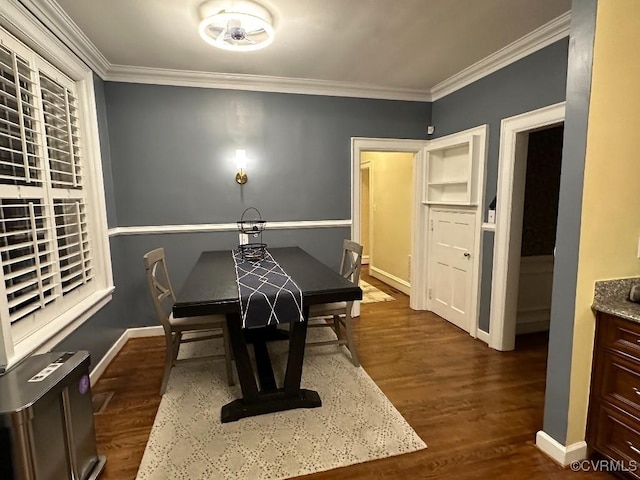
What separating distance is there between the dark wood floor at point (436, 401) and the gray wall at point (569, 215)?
335 mm

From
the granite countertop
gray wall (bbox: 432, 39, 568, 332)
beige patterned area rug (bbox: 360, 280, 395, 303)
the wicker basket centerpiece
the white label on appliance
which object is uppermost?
gray wall (bbox: 432, 39, 568, 332)

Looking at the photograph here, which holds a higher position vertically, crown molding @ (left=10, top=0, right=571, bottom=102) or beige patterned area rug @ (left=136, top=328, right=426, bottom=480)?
crown molding @ (left=10, top=0, right=571, bottom=102)

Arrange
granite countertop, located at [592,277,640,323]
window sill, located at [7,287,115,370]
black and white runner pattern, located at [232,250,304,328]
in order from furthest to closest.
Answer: black and white runner pattern, located at [232,250,304,328] < window sill, located at [7,287,115,370] < granite countertop, located at [592,277,640,323]

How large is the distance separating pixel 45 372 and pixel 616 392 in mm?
2666

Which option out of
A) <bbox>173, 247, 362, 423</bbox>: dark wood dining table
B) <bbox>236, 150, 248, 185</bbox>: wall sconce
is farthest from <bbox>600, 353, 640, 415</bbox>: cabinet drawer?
<bbox>236, 150, 248, 185</bbox>: wall sconce

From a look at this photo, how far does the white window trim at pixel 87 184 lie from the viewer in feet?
5.64


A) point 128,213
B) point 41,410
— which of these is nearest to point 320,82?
point 128,213

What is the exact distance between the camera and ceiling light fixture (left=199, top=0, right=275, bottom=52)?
2.04 metres

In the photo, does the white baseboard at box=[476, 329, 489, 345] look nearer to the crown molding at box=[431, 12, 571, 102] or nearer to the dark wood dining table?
the dark wood dining table

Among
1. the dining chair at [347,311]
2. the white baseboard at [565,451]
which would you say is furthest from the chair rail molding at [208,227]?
the white baseboard at [565,451]

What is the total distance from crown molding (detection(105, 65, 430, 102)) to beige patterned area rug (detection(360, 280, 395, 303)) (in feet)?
7.85

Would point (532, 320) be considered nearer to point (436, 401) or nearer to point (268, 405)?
point (436, 401)

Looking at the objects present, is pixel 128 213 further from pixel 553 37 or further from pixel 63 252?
pixel 553 37

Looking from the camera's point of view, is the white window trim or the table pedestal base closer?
the white window trim
